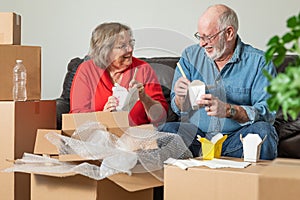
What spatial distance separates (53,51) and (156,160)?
201 cm

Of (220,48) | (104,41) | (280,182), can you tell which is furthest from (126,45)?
(280,182)

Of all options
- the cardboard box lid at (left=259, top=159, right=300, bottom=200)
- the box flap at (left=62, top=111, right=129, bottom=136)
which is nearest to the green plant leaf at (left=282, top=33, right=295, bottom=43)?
the cardboard box lid at (left=259, top=159, right=300, bottom=200)

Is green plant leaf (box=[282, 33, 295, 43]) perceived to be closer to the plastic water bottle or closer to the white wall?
the plastic water bottle

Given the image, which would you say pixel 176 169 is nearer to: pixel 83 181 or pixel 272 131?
pixel 83 181

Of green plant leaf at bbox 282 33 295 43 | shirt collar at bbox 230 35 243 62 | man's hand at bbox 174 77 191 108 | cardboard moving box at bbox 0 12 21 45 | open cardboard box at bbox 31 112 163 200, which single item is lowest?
open cardboard box at bbox 31 112 163 200

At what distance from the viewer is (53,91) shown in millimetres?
3904

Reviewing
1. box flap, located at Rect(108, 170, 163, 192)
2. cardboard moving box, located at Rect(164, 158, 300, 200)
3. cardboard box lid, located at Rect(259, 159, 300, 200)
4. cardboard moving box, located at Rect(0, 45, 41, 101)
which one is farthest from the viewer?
cardboard moving box, located at Rect(0, 45, 41, 101)

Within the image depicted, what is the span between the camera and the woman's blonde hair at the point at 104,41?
2541 mm

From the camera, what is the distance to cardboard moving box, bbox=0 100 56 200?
2420 mm

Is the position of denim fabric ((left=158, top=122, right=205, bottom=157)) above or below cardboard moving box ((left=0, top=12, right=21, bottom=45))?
below

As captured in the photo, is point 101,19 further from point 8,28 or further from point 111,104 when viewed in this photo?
point 111,104

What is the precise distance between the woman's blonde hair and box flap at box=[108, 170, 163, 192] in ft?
2.23

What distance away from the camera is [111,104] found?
94.8 inches

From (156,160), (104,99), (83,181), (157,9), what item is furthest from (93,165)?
(157,9)
